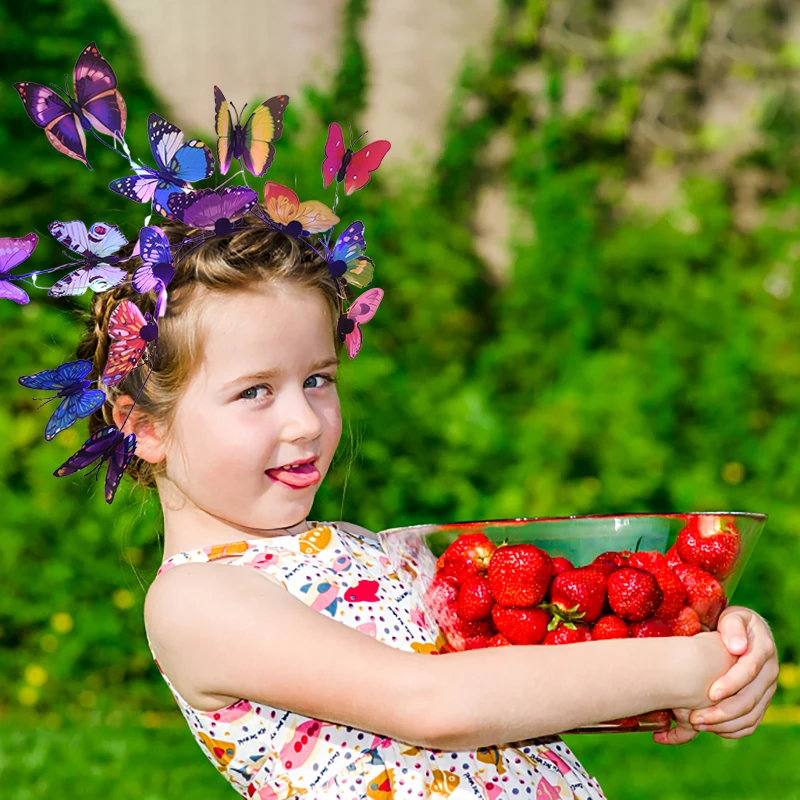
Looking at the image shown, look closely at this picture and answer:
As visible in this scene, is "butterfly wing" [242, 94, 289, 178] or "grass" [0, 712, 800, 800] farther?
"grass" [0, 712, 800, 800]

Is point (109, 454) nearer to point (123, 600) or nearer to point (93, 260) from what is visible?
point (93, 260)

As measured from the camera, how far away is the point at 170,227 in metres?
1.83

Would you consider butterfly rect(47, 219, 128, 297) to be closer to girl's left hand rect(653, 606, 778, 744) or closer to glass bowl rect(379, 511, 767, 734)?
glass bowl rect(379, 511, 767, 734)

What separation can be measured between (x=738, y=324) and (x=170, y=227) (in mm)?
3346

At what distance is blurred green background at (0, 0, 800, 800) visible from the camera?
4.12 m

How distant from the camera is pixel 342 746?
164cm

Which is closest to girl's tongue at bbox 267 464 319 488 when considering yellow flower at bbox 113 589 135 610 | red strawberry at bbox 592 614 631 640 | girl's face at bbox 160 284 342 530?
girl's face at bbox 160 284 342 530

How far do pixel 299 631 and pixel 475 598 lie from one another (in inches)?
9.5

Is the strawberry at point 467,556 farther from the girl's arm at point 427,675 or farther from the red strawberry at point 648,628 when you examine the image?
the red strawberry at point 648,628

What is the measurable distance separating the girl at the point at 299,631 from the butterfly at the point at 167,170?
0.10 meters

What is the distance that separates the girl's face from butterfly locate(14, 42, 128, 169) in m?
0.31

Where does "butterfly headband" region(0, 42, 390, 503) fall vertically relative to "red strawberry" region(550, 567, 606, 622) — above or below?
above

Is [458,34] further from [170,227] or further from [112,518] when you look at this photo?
[170,227]

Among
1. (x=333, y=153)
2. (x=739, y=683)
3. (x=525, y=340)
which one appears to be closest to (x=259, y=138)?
(x=333, y=153)
